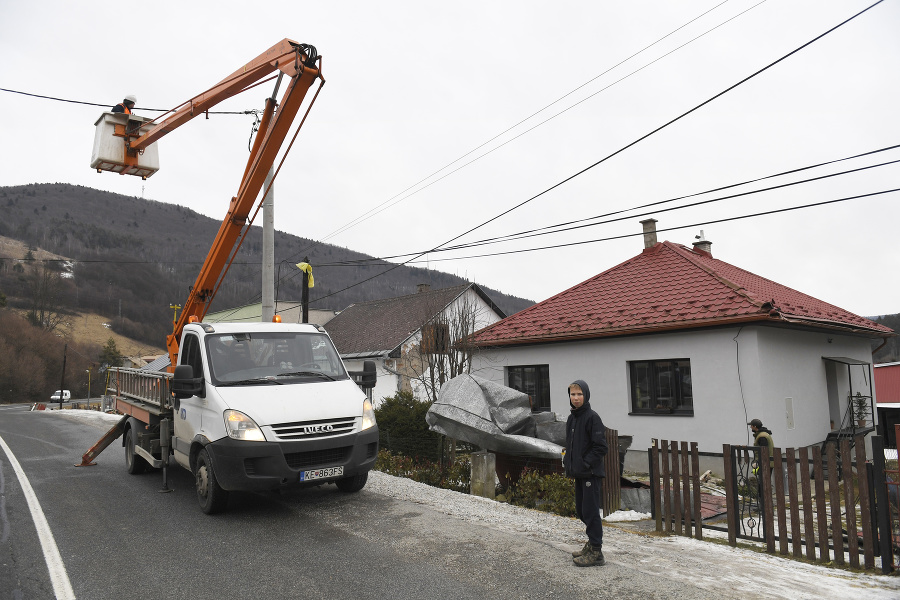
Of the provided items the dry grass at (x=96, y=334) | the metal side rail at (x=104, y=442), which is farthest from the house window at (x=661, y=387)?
the dry grass at (x=96, y=334)

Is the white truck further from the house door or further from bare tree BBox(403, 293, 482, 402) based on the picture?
the house door

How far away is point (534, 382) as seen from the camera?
16609 millimetres

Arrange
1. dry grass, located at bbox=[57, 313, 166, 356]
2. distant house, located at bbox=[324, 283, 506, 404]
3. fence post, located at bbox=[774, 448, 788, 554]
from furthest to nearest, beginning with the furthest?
1. dry grass, located at bbox=[57, 313, 166, 356]
2. distant house, located at bbox=[324, 283, 506, 404]
3. fence post, located at bbox=[774, 448, 788, 554]

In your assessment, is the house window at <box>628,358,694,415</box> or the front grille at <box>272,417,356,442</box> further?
the house window at <box>628,358,694,415</box>

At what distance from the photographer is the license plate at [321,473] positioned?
6.68 m

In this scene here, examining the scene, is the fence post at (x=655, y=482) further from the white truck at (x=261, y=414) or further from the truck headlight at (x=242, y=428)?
the truck headlight at (x=242, y=428)

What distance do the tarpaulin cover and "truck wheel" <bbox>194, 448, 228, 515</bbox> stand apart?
12.0ft

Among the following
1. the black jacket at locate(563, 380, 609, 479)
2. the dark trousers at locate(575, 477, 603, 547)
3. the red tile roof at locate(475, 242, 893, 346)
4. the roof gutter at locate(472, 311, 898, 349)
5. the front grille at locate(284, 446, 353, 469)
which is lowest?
the dark trousers at locate(575, 477, 603, 547)

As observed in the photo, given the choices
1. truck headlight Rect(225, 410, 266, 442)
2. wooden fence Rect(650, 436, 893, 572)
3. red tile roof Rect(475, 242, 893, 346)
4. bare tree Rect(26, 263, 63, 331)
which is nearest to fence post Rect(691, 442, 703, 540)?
wooden fence Rect(650, 436, 893, 572)

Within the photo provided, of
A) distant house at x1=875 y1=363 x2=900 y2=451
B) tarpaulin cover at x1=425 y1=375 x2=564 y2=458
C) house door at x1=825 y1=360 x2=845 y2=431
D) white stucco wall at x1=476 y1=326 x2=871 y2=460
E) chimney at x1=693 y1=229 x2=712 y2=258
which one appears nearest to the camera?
tarpaulin cover at x1=425 y1=375 x2=564 y2=458

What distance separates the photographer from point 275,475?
653cm

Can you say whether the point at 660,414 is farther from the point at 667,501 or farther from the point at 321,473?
the point at 321,473

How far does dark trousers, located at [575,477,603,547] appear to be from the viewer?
5352 mm

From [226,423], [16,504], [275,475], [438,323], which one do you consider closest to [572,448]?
[275,475]
